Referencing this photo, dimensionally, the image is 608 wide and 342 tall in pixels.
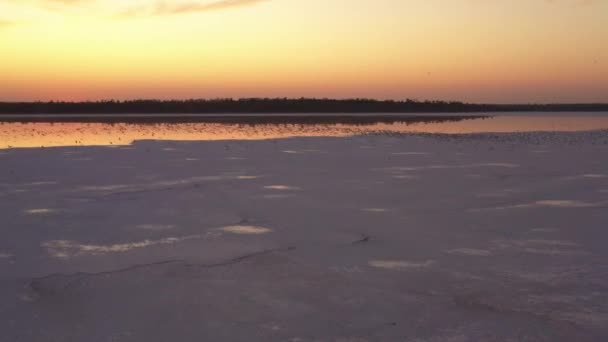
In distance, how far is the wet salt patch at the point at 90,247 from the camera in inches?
196

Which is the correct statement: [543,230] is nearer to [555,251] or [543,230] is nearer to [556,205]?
[555,251]

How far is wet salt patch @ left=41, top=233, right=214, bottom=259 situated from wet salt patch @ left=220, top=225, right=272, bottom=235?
0.38m

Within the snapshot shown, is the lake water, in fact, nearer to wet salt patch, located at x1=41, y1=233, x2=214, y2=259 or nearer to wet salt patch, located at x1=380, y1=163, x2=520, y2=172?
wet salt patch, located at x1=380, y1=163, x2=520, y2=172

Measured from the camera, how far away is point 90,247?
5172 millimetres

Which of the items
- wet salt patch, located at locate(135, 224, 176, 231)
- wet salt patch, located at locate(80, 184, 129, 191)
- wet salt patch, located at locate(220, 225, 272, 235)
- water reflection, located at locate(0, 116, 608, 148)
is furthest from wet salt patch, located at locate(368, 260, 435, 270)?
water reflection, located at locate(0, 116, 608, 148)

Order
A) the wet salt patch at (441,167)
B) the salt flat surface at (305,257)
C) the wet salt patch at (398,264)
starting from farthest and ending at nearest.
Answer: the wet salt patch at (441,167) < the wet salt patch at (398,264) < the salt flat surface at (305,257)

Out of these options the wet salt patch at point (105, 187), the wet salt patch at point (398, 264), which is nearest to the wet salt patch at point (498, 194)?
the wet salt patch at point (398, 264)

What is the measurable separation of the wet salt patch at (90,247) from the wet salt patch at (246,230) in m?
0.38

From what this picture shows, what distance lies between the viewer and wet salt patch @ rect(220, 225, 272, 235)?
5746mm

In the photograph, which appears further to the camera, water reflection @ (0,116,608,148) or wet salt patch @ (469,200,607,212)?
water reflection @ (0,116,608,148)

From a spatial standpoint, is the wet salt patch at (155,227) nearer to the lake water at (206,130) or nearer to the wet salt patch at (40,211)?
the wet salt patch at (40,211)

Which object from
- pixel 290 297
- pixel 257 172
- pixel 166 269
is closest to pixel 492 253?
pixel 290 297

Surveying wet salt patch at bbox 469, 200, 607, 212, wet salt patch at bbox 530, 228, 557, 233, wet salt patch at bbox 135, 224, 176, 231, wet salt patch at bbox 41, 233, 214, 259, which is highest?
wet salt patch at bbox 469, 200, 607, 212

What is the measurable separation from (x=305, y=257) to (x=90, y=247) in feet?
6.39
